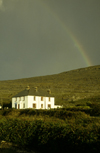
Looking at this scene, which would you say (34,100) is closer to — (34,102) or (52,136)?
(34,102)

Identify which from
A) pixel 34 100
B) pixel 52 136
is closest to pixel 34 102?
pixel 34 100

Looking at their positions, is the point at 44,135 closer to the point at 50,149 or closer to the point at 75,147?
the point at 50,149

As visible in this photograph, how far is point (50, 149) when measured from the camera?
14.5m

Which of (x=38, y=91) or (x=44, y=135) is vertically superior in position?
(x=38, y=91)

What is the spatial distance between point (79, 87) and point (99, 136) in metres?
80.0

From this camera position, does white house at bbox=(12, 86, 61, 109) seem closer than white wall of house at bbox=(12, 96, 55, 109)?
No

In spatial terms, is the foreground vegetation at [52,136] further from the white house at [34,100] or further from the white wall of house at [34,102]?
the white house at [34,100]

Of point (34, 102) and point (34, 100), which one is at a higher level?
point (34, 100)

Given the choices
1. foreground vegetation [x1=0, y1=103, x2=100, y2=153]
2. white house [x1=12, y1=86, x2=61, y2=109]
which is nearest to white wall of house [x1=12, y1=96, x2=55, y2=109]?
white house [x1=12, y1=86, x2=61, y2=109]

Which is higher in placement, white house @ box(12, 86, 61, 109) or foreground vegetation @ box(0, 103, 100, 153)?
white house @ box(12, 86, 61, 109)

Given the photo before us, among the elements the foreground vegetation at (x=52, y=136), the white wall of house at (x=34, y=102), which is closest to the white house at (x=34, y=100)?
the white wall of house at (x=34, y=102)

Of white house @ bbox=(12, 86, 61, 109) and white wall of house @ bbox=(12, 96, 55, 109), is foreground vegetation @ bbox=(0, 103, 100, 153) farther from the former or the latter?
white house @ bbox=(12, 86, 61, 109)

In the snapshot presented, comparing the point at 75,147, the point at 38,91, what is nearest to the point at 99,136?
the point at 75,147

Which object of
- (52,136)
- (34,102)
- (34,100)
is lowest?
(52,136)
